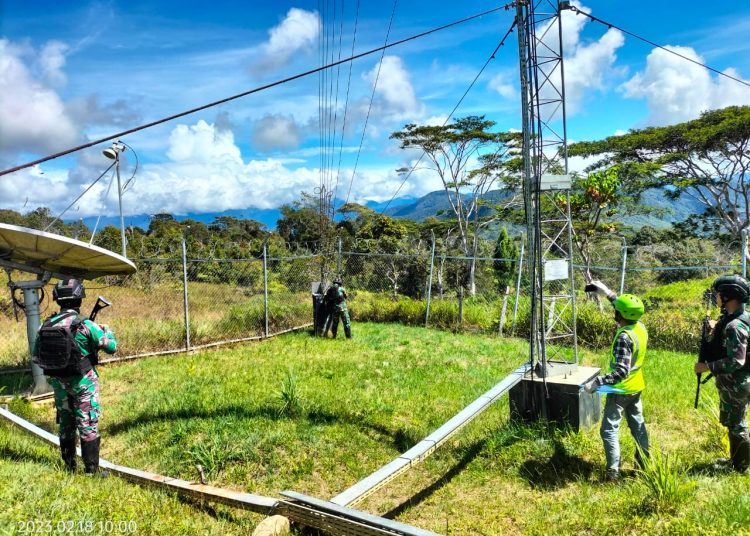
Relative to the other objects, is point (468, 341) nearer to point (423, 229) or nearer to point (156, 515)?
point (156, 515)

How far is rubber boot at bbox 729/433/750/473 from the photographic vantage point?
422cm

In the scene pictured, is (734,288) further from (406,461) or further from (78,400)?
(78,400)

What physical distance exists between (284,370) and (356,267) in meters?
13.6

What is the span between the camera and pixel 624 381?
14.2ft

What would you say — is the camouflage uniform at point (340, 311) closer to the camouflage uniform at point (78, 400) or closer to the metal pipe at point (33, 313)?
the metal pipe at point (33, 313)

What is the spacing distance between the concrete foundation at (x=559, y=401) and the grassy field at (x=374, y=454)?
206mm

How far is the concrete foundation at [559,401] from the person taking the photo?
5441mm

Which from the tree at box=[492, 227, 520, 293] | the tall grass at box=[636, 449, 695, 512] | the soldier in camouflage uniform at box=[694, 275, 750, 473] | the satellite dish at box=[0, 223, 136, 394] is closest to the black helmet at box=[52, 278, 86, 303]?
the satellite dish at box=[0, 223, 136, 394]

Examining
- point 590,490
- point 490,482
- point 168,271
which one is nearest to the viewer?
point 590,490

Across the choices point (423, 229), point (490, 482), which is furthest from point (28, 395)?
point (423, 229)

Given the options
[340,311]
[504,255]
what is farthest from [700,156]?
[340,311]

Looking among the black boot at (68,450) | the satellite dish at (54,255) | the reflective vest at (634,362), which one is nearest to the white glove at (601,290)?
the reflective vest at (634,362)

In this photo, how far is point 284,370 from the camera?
8.53 metres

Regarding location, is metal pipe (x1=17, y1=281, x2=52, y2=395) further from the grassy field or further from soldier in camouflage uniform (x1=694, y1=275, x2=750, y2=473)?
soldier in camouflage uniform (x1=694, y1=275, x2=750, y2=473)
